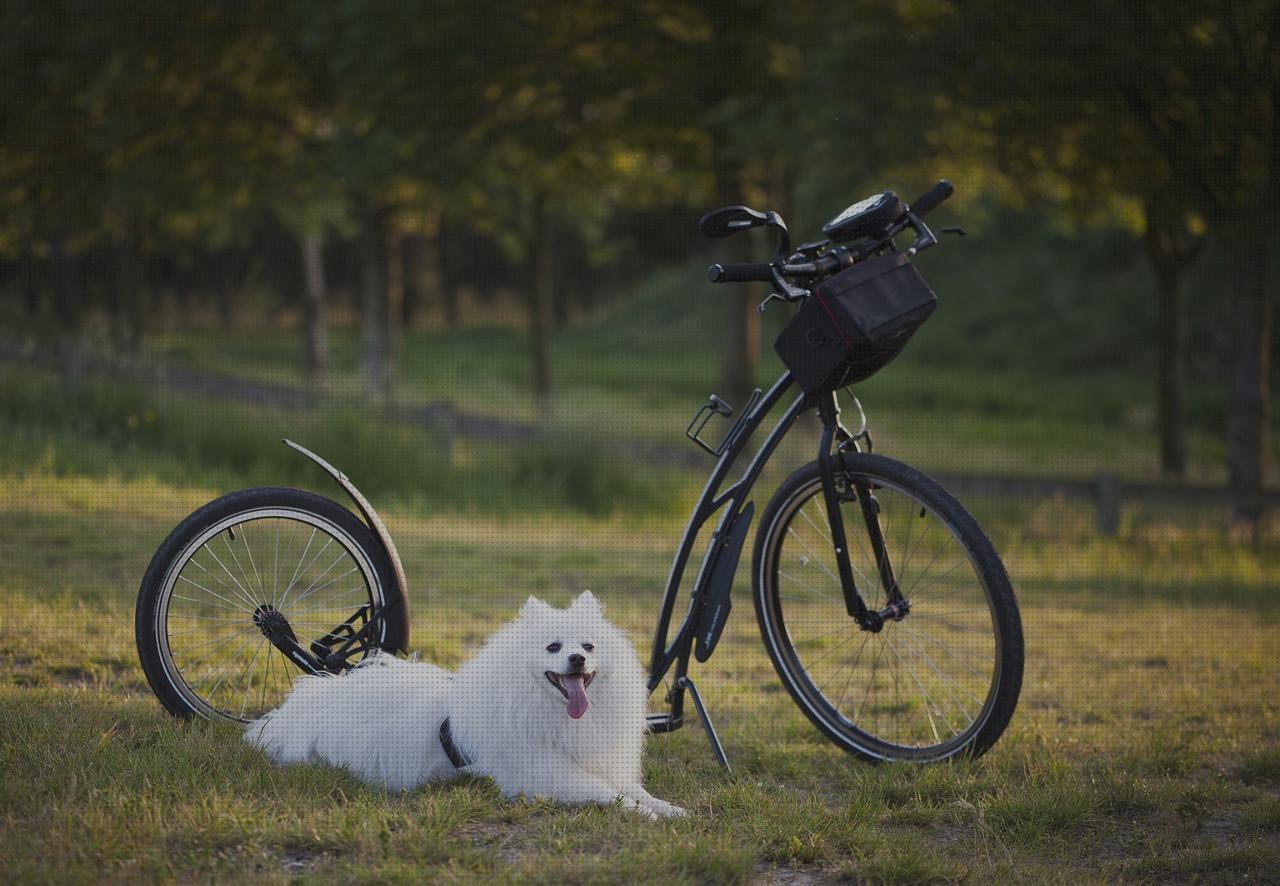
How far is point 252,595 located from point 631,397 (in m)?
22.6

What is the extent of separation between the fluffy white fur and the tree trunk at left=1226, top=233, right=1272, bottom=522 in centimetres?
1055

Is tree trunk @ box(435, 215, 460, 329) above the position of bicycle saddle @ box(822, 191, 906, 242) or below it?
above

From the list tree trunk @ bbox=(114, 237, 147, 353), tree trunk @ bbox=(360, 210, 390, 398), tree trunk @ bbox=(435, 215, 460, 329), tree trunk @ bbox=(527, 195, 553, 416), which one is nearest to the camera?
tree trunk @ bbox=(360, 210, 390, 398)

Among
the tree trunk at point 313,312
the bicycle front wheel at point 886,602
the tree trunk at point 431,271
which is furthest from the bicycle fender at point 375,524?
the tree trunk at point 431,271

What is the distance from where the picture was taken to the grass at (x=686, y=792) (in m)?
2.96

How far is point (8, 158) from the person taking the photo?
15.8 metres

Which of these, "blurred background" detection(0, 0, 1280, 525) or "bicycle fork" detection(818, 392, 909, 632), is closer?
"bicycle fork" detection(818, 392, 909, 632)

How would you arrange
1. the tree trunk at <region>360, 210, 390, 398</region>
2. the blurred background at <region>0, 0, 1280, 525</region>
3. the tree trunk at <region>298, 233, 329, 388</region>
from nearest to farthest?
the blurred background at <region>0, 0, 1280, 525</region>, the tree trunk at <region>360, 210, 390, 398</region>, the tree trunk at <region>298, 233, 329, 388</region>

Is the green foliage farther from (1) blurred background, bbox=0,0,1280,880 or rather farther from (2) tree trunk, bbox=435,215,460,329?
(2) tree trunk, bbox=435,215,460,329

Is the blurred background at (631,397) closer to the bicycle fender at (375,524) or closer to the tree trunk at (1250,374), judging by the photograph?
the tree trunk at (1250,374)

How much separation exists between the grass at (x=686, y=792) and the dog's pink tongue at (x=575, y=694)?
28 cm

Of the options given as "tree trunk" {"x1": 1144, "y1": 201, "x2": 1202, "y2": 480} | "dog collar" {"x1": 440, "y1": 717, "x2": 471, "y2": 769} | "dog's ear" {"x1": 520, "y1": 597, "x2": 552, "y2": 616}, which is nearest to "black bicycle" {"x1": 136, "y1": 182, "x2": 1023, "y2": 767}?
"dog collar" {"x1": 440, "y1": 717, "x2": 471, "y2": 769}

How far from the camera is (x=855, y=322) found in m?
3.77

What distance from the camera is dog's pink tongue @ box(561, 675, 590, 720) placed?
337 cm
